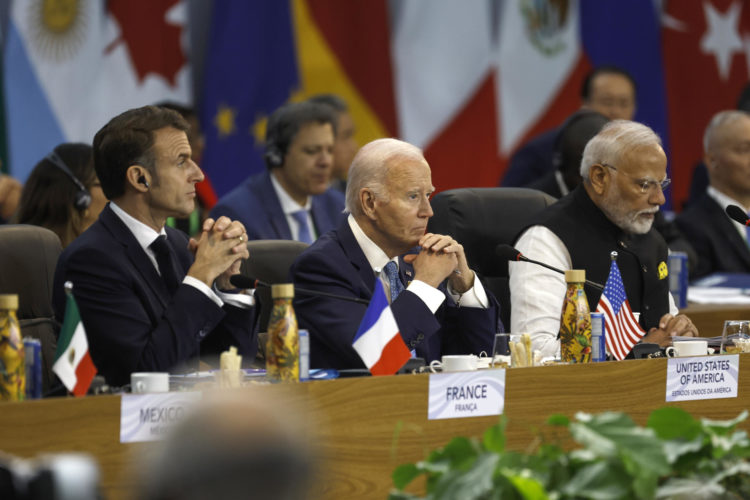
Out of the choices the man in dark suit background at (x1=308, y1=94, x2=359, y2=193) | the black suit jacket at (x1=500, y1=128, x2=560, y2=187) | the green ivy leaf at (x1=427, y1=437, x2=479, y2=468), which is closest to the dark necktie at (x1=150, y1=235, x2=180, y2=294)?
the green ivy leaf at (x1=427, y1=437, x2=479, y2=468)

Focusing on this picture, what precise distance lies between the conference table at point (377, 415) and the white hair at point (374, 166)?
0.84 meters

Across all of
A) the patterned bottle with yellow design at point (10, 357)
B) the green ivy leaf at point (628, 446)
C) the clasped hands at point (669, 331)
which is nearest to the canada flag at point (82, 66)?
the clasped hands at point (669, 331)

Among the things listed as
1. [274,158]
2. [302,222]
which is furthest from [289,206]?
[274,158]

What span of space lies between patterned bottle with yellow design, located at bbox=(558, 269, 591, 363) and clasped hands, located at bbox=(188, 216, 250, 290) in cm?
82

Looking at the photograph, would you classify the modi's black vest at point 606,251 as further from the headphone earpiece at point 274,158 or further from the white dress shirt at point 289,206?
the headphone earpiece at point 274,158

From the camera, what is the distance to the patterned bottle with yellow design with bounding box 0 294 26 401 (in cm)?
228

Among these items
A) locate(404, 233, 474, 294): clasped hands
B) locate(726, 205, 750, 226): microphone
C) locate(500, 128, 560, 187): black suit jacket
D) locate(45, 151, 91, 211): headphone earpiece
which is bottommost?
locate(404, 233, 474, 294): clasped hands

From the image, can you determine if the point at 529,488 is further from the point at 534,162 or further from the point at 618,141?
the point at 534,162

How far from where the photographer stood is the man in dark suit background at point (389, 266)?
3.17 m

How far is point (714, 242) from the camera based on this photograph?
18.3 ft

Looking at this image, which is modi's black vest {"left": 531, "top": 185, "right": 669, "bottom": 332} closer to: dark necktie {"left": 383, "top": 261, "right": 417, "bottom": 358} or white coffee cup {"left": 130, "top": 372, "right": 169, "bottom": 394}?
dark necktie {"left": 383, "top": 261, "right": 417, "bottom": 358}

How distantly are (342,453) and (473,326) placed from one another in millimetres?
922

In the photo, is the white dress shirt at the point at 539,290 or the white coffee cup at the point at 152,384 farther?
the white dress shirt at the point at 539,290

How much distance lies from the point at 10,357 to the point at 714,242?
3985mm
